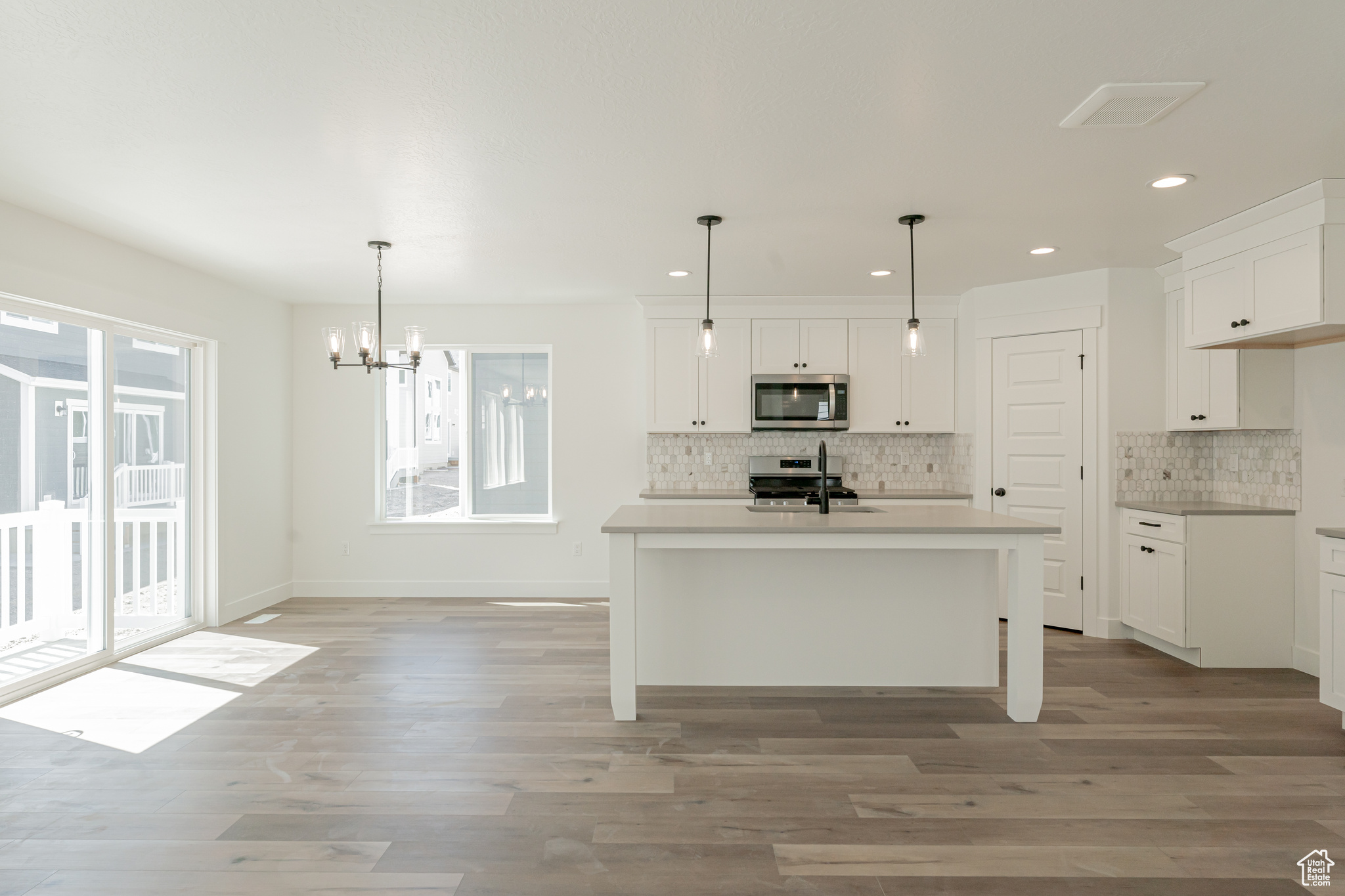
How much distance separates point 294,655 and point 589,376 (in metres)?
2.94

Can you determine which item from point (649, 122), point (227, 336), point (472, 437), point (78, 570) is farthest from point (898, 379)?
point (78, 570)

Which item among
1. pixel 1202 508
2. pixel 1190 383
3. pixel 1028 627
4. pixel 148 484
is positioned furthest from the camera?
pixel 148 484

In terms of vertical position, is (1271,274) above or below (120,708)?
above

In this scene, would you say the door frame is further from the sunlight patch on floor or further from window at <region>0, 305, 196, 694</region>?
window at <region>0, 305, 196, 694</region>

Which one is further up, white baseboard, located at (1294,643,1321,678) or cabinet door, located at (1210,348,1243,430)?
cabinet door, located at (1210,348,1243,430)

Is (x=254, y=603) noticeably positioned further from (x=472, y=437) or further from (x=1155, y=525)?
(x=1155, y=525)

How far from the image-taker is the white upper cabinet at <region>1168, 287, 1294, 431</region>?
400 cm

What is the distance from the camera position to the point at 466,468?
5.99 metres

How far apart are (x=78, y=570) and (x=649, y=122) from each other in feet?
13.1

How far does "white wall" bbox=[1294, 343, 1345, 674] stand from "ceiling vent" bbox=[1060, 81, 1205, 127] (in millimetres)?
2389

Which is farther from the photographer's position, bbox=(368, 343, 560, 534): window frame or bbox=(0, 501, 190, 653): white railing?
bbox=(368, 343, 560, 534): window frame

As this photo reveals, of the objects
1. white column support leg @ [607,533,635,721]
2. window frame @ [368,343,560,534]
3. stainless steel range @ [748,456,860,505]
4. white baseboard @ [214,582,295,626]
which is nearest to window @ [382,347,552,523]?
window frame @ [368,343,560,534]

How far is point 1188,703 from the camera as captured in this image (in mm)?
3453

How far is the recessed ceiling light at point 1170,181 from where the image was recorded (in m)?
3.04
